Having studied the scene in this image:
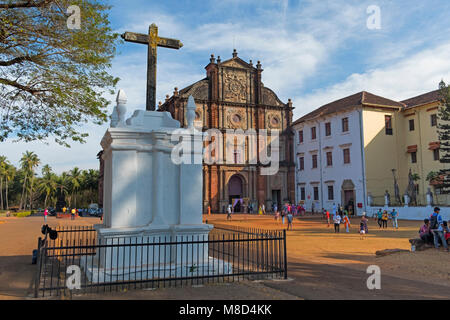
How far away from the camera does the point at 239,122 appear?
1606 inches

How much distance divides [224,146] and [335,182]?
1242 cm

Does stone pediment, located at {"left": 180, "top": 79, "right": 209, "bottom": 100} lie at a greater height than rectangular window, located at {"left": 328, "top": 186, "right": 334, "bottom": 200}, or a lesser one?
greater

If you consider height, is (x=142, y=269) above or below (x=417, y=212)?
below

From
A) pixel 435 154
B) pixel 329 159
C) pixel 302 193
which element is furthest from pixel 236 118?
pixel 435 154

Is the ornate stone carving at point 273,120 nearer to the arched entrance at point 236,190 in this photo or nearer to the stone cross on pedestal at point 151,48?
the arched entrance at point 236,190

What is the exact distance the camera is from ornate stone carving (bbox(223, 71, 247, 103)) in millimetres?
40625

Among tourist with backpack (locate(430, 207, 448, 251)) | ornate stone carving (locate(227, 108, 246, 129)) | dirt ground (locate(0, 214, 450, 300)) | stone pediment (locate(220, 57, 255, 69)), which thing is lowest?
dirt ground (locate(0, 214, 450, 300))

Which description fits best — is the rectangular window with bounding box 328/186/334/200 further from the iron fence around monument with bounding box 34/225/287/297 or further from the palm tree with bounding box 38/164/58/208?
the palm tree with bounding box 38/164/58/208

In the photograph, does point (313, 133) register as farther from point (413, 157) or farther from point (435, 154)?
point (435, 154)

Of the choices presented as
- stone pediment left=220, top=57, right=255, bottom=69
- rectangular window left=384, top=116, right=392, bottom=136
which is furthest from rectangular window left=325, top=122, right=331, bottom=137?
stone pediment left=220, top=57, right=255, bottom=69

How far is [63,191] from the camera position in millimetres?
69062

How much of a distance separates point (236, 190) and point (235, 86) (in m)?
12.0

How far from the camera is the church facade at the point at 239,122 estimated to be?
3869 cm
